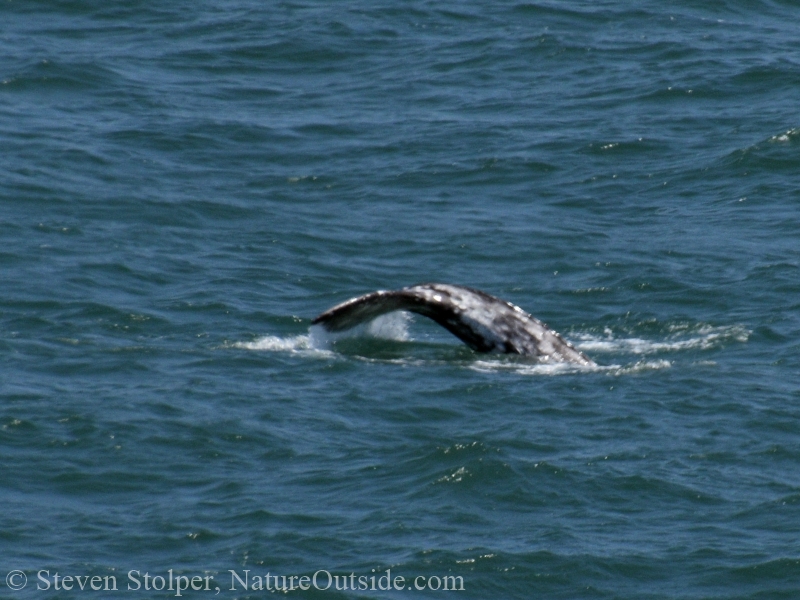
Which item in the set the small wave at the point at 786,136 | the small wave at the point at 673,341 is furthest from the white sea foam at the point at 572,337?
the small wave at the point at 786,136

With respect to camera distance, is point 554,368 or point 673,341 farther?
point 673,341

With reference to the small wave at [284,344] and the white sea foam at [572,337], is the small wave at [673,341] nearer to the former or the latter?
the white sea foam at [572,337]

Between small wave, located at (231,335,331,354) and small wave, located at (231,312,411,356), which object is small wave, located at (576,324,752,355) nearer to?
small wave, located at (231,312,411,356)

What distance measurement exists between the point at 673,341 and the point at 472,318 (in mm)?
2300

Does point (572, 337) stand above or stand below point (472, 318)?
below

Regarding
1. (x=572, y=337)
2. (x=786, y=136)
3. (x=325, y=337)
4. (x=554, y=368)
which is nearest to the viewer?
(x=554, y=368)

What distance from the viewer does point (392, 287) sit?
18250 millimetres

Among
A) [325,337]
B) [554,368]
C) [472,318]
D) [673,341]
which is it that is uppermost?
[472,318]

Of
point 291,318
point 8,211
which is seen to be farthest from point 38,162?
point 291,318

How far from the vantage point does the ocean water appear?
35.7 feet

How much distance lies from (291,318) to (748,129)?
33.1 feet

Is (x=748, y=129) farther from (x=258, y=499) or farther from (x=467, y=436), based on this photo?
(x=258, y=499)

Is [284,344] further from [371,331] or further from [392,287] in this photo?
[392,287]

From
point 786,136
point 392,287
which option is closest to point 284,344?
point 392,287
